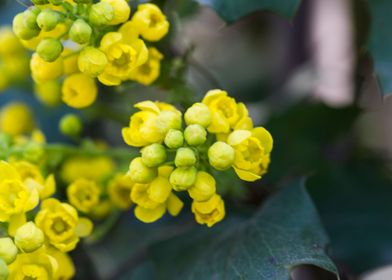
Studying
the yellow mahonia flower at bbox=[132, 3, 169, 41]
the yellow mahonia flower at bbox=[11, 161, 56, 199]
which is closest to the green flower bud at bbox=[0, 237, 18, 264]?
the yellow mahonia flower at bbox=[11, 161, 56, 199]

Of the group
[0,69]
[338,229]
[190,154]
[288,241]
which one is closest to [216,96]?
[190,154]

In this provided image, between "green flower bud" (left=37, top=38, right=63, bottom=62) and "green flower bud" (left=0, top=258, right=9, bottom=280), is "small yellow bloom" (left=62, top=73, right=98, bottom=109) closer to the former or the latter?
"green flower bud" (left=37, top=38, right=63, bottom=62)

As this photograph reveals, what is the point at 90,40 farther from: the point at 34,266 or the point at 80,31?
the point at 34,266

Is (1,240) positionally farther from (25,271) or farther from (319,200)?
(319,200)

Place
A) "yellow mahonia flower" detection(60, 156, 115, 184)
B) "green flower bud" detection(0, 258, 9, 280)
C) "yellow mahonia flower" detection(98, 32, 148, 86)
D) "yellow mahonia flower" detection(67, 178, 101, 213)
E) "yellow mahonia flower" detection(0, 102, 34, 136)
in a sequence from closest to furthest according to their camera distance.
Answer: "green flower bud" detection(0, 258, 9, 280) < "yellow mahonia flower" detection(98, 32, 148, 86) < "yellow mahonia flower" detection(67, 178, 101, 213) < "yellow mahonia flower" detection(60, 156, 115, 184) < "yellow mahonia flower" detection(0, 102, 34, 136)

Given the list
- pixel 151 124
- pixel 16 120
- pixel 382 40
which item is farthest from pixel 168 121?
pixel 16 120

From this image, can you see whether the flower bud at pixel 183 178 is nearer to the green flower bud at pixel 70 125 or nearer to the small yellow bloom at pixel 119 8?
the small yellow bloom at pixel 119 8

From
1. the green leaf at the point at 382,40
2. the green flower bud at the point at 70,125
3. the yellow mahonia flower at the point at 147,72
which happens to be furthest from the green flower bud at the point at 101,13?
the green leaf at the point at 382,40

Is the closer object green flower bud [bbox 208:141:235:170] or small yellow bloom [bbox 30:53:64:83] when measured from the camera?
green flower bud [bbox 208:141:235:170]
